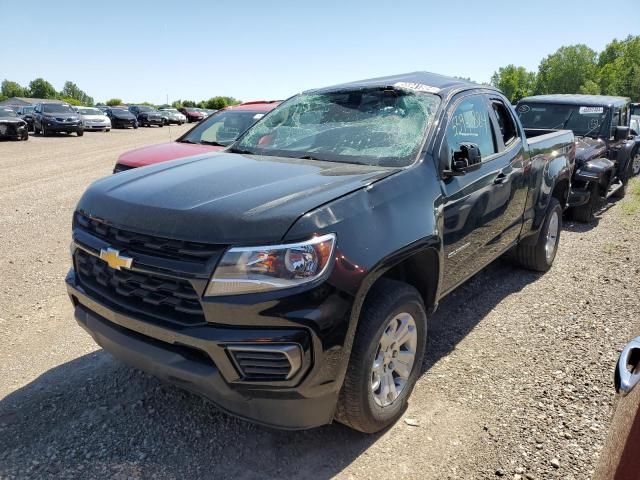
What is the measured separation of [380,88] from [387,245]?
1.63 meters

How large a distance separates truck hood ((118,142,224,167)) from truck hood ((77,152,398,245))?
10.5ft

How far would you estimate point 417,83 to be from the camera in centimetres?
368

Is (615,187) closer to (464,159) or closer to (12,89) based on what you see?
(464,159)

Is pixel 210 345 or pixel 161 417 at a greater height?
pixel 210 345

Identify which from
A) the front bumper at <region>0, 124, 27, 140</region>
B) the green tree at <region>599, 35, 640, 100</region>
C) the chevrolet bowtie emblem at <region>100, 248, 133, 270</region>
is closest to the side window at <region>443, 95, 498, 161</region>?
the chevrolet bowtie emblem at <region>100, 248, 133, 270</region>

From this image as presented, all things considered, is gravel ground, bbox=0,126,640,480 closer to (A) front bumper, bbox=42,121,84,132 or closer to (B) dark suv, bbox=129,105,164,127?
(A) front bumper, bbox=42,121,84,132

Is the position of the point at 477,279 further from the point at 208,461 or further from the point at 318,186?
the point at 208,461

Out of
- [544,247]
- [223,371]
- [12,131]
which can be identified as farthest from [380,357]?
[12,131]

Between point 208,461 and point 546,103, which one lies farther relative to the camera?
point 546,103

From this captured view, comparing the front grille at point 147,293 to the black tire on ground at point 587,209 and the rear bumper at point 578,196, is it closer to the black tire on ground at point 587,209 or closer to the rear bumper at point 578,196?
the rear bumper at point 578,196

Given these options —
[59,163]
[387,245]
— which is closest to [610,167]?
[387,245]

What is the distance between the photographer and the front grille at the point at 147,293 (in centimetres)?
226

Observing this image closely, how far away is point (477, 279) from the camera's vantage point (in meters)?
5.26

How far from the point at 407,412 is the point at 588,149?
6.12m
